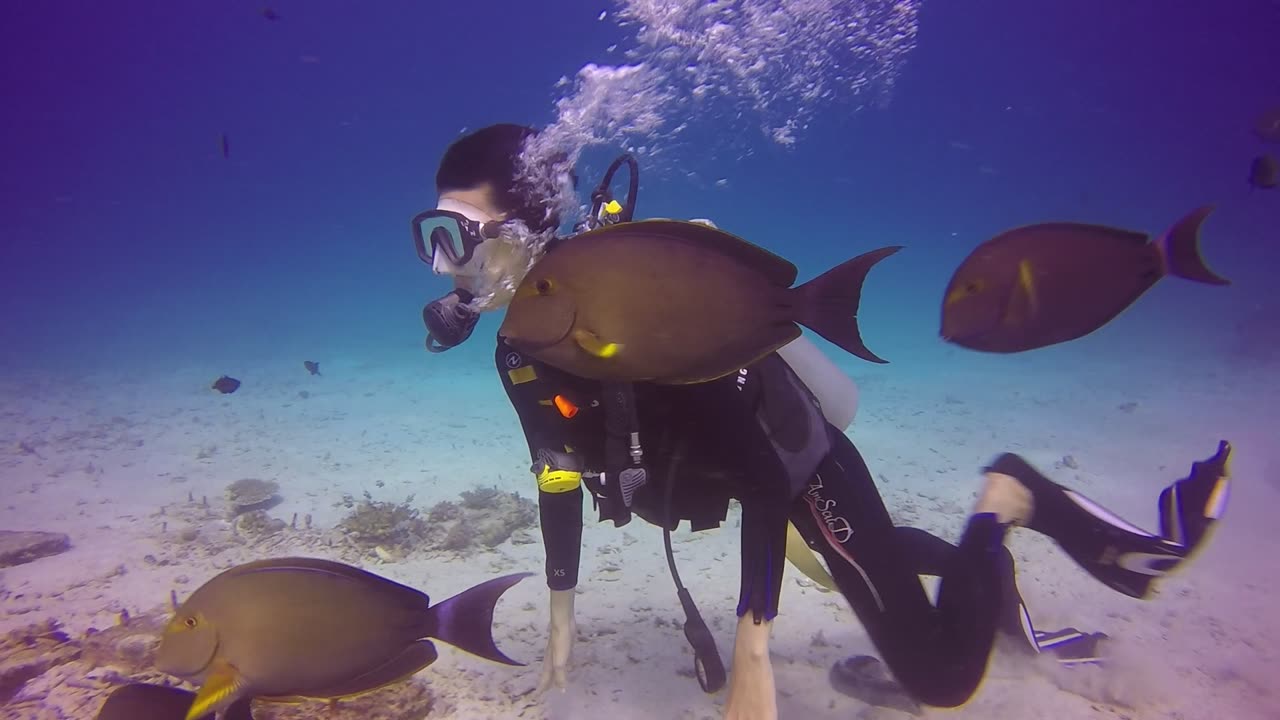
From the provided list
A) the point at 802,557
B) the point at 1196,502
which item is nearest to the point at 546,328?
the point at 802,557

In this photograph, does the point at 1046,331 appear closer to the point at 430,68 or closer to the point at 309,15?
the point at 430,68

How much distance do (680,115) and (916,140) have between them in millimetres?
20091

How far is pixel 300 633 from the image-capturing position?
1604 millimetres

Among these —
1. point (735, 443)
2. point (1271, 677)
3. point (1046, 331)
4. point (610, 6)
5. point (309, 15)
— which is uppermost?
point (309, 15)

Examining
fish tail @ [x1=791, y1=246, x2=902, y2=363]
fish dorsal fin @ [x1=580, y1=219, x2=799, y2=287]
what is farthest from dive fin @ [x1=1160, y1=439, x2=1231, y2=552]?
fish dorsal fin @ [x1=580, y1=219, x2=799, y2=287]

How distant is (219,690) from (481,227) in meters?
1.86

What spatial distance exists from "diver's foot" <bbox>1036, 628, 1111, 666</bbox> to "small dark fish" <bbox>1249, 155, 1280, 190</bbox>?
5203 mm

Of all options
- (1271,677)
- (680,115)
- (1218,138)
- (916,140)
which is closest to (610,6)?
(680,115)

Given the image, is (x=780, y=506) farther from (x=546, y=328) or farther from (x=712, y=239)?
(x=546, y=328)

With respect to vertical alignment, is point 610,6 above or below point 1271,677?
above

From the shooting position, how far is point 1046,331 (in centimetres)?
162

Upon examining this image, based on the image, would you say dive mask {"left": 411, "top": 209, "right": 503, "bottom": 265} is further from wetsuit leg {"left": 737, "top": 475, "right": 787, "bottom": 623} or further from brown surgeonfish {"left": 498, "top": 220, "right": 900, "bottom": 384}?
wetsuit leg {"left": 737, "top": 475, "right": 787, "bottom": 623}

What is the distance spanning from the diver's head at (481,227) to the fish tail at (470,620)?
1.08 m

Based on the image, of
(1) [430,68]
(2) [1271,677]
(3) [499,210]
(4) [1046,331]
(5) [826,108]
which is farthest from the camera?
(1) [430,68]
